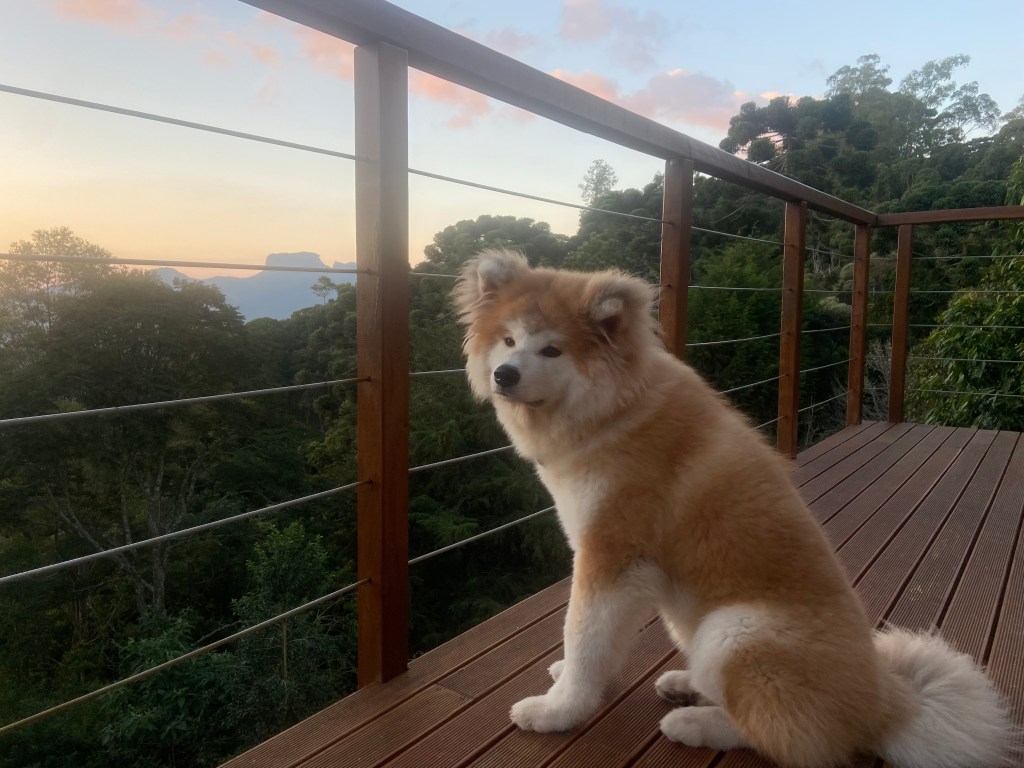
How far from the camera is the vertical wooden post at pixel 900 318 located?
4.91m

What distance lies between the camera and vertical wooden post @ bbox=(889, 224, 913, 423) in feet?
16.1

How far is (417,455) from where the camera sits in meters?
15.4

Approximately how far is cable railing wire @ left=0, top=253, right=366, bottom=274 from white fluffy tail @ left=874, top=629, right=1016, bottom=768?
146cm

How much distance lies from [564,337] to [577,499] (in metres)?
0.38

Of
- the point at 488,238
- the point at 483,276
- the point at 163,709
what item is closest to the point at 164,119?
the point at 483,276

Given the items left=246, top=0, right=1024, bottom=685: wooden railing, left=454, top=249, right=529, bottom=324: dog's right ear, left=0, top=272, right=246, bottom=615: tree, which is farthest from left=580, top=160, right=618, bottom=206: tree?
left=454, top=249, right=529, bottom=324: dog's right ear

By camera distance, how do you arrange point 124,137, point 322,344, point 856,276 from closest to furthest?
point 856,276
point 124,137
point 322,344

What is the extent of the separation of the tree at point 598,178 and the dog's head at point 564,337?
21.3 meters

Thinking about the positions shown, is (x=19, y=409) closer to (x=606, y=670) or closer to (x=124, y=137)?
(x=124, y=137)

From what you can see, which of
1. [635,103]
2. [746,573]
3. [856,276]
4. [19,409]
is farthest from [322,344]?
[746,573]

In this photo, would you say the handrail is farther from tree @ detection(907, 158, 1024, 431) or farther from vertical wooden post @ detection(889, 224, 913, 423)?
tree @ detection(907, 158, 1024, 431)

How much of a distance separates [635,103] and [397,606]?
1301 centimetres

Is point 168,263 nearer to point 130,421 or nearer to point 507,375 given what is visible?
point 507,375

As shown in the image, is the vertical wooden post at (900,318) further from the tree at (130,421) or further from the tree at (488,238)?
the tree at (130,421)
